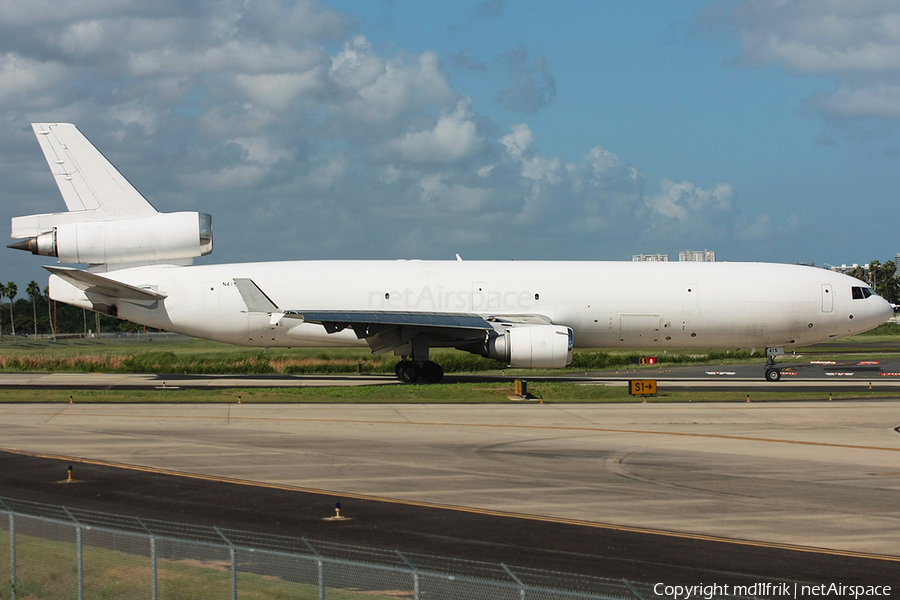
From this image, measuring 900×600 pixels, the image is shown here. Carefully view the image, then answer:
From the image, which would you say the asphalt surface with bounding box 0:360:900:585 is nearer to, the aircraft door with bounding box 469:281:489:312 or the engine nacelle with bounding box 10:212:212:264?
the aircraft door with bounding box 469:281:489:312

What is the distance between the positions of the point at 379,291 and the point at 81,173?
44.4ft

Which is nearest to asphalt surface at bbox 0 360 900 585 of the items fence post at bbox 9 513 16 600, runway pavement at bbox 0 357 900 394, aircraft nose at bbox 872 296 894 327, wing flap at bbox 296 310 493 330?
fence post at bbox 9 513 16 600

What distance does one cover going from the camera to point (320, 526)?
12125 millimetres

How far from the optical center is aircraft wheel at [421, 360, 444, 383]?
33750 mm

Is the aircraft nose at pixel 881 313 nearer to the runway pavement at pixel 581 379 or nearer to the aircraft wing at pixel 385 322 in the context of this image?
the runway pavement at pixel 581 379

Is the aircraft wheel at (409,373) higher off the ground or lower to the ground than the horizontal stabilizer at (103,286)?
lower

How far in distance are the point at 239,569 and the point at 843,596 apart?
22.0 feet

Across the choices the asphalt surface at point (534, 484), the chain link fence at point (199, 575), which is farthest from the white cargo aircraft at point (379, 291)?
the chain link fence at point (199, 575)

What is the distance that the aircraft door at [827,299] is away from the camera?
35.2 metres

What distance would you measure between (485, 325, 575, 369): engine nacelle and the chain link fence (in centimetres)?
2140

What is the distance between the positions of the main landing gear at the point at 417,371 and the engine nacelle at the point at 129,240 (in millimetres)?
10365

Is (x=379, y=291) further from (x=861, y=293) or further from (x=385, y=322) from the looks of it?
(x=861, y=293)

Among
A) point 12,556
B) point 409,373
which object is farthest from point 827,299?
point 12,556

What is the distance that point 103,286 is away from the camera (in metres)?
33.0
